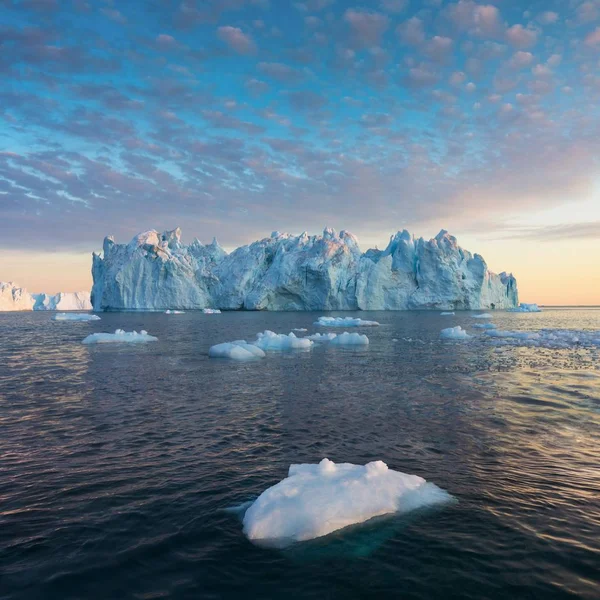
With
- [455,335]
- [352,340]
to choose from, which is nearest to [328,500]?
[352,340]

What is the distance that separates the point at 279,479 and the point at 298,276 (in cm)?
8320

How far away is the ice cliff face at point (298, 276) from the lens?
3413 inches

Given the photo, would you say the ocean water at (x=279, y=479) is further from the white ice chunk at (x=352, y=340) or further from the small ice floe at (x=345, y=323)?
the small ice floe at (x=345, y=323)

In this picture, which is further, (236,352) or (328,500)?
(236,352)

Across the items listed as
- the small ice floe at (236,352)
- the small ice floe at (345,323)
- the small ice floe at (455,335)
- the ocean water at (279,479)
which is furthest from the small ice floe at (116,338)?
the small ice floe at (455,335)

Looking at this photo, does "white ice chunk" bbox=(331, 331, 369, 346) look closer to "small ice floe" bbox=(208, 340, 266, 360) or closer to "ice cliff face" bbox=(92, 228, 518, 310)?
"small ice floe" bbox=(208, 340, 266, 360)

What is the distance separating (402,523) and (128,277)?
8741 cm

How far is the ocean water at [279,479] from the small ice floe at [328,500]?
0.19 meters

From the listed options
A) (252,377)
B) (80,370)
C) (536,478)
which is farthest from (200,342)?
(536,478)

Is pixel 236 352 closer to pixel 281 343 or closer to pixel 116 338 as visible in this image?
pixel 281 343

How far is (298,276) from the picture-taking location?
9062cm

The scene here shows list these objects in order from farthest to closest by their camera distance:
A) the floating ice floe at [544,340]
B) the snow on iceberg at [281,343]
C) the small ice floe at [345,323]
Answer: the small ice floe at [345,323]
the floating ice floe at [544,340]
the snow on iceberg at [281,343]

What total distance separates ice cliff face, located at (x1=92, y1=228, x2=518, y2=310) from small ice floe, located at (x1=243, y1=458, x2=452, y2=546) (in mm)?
80403

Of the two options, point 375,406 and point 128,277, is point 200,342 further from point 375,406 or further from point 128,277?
point 128,277
